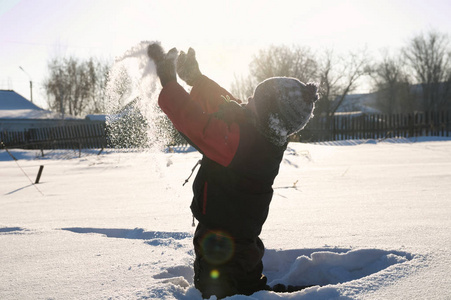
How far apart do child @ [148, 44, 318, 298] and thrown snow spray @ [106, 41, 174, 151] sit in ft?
0.80

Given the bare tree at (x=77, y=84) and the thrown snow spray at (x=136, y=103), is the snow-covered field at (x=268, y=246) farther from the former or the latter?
the bare tree at (x=77, y=84)

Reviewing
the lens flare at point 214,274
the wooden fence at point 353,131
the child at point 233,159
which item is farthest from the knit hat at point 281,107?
the wooden fence at point 353,131

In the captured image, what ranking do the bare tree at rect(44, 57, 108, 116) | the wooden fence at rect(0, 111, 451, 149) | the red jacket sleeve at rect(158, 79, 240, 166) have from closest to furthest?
the red jacket sleeve at rect(158, 79, 240, 166), the wooden fence at rect(0, 111, 451, 149), the bare tree at rect(44, 57, 108, 116)

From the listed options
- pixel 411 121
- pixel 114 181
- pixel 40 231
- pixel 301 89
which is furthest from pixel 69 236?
pixel 411 121

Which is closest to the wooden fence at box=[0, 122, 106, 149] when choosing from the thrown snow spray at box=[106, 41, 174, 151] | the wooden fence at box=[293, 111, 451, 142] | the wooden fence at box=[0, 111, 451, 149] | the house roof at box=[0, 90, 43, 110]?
the wooden fence at box=[0, 111, 451, 149]

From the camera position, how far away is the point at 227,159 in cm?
118

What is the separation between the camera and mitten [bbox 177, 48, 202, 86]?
4.75ft

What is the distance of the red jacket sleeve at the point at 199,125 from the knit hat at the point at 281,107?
0.12 metres

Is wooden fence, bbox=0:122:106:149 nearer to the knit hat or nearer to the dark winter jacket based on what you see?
the dark winter jacket

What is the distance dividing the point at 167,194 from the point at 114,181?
1.77 meters

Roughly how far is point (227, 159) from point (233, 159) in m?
0.02

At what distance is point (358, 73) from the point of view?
113 ft

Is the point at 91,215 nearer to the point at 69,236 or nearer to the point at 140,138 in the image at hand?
the point at 69,236

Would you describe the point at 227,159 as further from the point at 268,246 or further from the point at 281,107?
the point at 268,246
